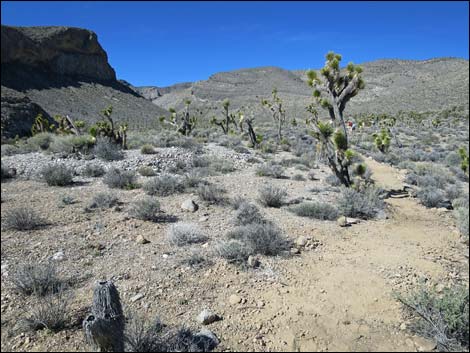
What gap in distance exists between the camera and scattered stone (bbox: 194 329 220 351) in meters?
3.36

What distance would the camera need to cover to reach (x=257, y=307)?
4.09 metres

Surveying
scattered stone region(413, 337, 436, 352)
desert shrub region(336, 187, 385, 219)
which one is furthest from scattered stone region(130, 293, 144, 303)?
desert shrub region(336, 187, 385, 219)

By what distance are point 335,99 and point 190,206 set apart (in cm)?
686

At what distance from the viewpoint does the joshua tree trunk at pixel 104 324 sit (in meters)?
2.98

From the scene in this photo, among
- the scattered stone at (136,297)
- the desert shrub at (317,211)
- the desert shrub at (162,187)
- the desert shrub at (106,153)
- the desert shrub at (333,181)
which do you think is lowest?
the scattered stone at (136,297)

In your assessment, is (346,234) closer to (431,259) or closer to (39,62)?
(431,259)

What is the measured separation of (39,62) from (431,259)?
60.5 m

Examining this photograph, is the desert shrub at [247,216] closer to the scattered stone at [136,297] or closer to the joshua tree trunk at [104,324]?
the scattered stone at [136,297]

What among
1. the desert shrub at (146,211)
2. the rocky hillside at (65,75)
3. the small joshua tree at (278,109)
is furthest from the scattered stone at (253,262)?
the rocky hillside at (65,75)

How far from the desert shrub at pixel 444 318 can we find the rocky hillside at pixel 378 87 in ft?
144

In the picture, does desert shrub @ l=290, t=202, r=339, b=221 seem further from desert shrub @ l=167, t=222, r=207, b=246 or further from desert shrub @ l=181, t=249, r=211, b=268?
desert shrub @ l=181, t=249, r=211, b=268

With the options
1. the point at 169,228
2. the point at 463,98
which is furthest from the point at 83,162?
the point at 463,98

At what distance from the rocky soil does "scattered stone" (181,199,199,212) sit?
142mm

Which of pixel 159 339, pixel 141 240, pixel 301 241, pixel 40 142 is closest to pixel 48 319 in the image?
pixel 159 339
